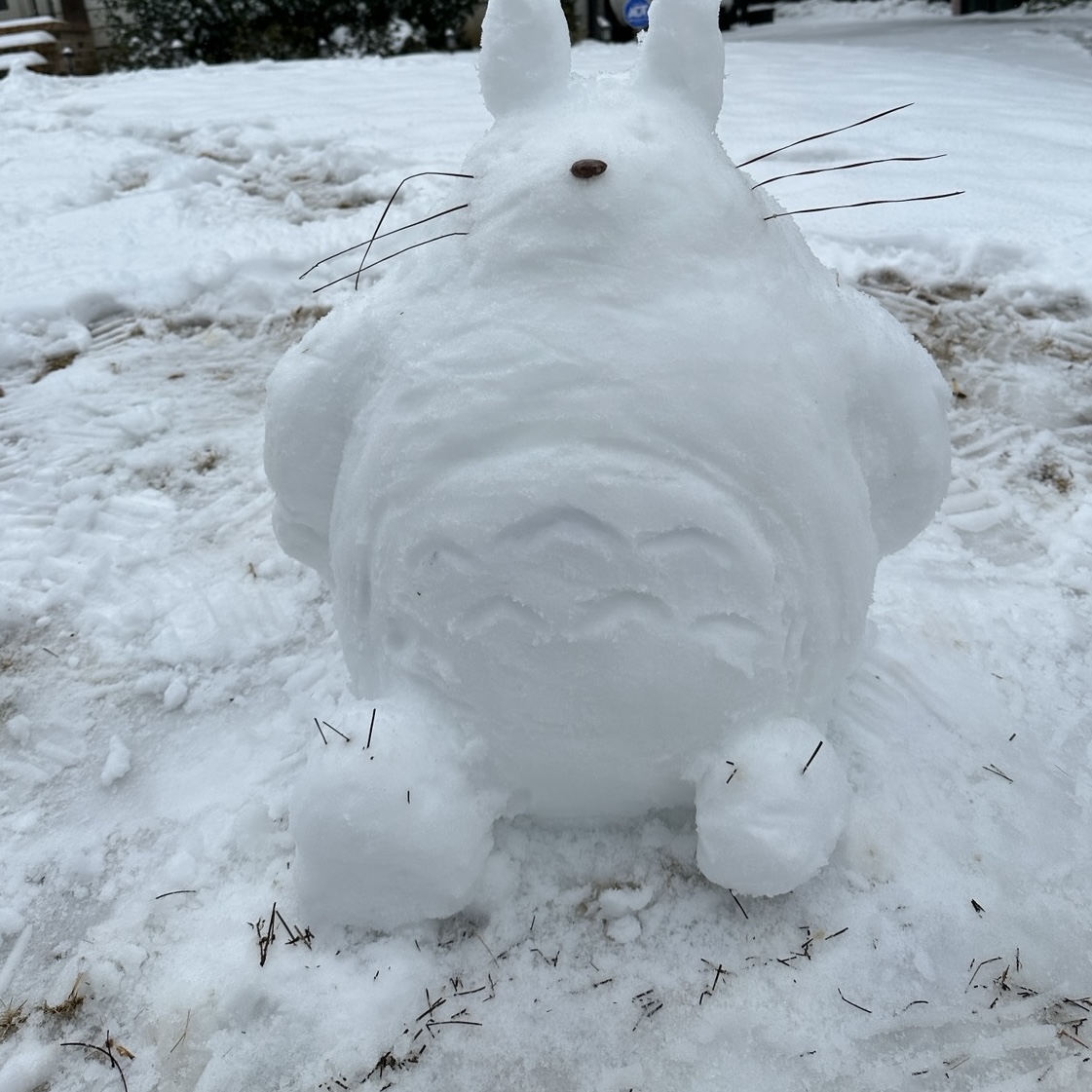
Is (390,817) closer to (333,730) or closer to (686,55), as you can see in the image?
(333,730)

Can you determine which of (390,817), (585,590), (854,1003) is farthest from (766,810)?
(390,817)

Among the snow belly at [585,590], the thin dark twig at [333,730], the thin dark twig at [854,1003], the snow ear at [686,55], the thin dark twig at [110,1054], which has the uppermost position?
the snow ear at [686,55]

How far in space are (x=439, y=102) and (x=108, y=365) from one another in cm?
439

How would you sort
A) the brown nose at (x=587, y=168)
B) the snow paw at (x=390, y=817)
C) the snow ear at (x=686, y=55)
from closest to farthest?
the brown nose at (x=587, y=168) → the snow ear at (x=686, y=55) → the snow paw at (x=390, y=817)

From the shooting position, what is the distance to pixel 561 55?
5.41 ft

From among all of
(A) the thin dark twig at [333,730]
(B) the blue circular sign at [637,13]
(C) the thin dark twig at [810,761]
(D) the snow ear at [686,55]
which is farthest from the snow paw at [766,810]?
(B) the blue circular sign at [637,13]

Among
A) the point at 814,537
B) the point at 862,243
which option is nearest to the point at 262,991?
the point at 814,537

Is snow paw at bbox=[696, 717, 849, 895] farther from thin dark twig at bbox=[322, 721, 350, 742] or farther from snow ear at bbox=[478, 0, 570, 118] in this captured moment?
snow ear at bbox=[478, 0, 570, 118]

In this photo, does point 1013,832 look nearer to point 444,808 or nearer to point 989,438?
point 444,808

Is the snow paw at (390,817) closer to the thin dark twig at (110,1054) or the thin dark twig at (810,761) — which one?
the thin dark twig at (110,1054)

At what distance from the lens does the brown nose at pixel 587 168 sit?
145cm

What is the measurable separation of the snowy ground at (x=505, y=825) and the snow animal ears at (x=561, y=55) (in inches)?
57.8

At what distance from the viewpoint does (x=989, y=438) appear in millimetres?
3535

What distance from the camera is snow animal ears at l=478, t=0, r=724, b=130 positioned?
1.57m
